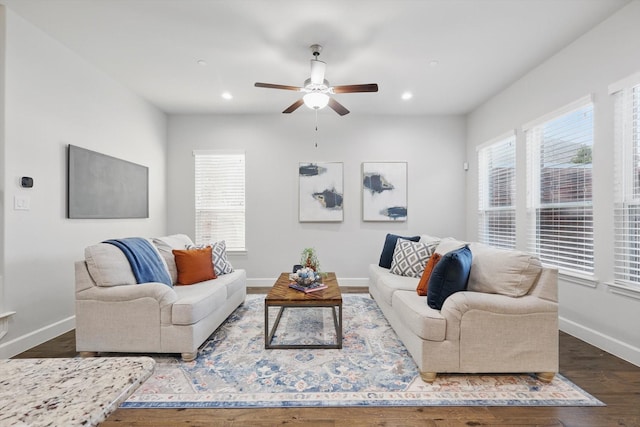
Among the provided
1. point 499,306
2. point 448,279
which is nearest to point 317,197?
point 448,279

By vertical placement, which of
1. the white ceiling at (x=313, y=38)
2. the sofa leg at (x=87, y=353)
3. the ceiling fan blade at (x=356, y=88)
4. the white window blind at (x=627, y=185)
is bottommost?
the sofa leg at (x=87, y=353)

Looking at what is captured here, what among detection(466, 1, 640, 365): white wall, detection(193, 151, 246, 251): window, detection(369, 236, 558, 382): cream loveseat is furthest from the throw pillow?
detection(193, 151, 246, 251): window

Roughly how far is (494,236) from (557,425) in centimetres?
295

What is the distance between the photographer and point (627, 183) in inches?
96.8

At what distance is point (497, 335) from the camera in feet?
6.86

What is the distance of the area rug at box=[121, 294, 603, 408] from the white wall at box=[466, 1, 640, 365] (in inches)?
34.3

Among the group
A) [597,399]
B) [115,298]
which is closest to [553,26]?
[597,399]

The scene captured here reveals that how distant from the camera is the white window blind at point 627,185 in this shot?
240 centimetres

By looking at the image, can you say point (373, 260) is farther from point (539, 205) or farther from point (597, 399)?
point (597, 399)

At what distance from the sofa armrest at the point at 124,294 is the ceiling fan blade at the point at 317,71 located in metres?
2.35

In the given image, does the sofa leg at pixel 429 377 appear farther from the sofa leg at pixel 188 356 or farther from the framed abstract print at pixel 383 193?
the framed abstract print at pixel 383 193

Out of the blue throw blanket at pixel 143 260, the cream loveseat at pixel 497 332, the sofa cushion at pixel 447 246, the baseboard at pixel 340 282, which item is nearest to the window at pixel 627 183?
the cream loveseat at pixel 497 332

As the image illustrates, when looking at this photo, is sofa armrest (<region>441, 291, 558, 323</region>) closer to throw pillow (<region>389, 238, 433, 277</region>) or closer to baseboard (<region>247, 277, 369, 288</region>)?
throw pillow (<region>389, 238, 433, 277</region>)

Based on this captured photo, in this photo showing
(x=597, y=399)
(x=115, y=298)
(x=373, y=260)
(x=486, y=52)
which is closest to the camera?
(x=597, y=399)
